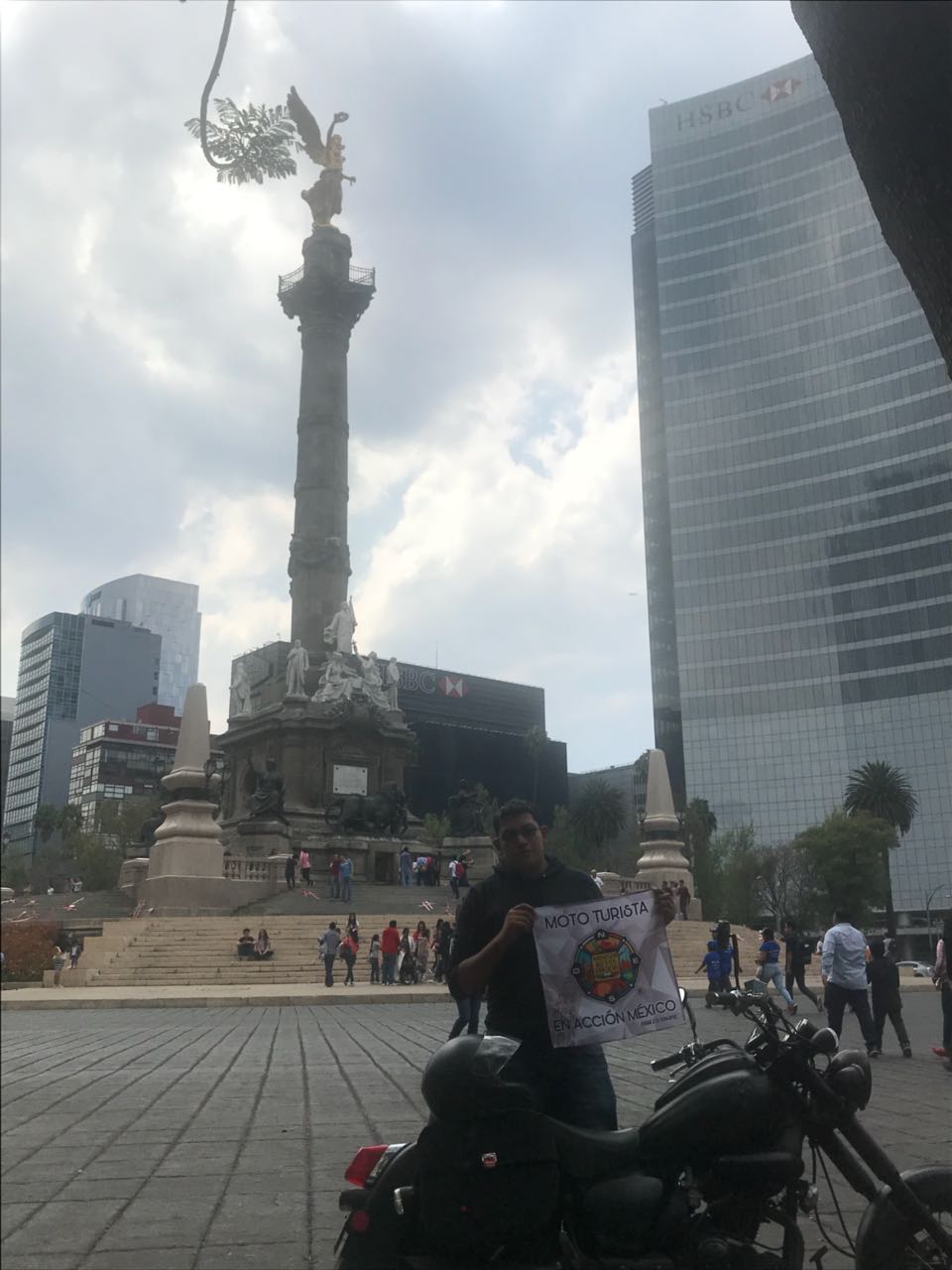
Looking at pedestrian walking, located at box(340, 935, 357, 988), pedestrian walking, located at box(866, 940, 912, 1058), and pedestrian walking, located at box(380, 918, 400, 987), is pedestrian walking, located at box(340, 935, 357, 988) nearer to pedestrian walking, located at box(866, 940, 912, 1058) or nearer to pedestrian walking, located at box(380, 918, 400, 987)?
pedestrian walking, located at box(380, 918, 400, 987)

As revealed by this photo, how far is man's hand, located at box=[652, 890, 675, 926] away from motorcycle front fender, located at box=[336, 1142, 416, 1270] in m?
1.01

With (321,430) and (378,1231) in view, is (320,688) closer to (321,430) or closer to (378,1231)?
(321,430)

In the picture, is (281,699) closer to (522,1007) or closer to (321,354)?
(321,354)

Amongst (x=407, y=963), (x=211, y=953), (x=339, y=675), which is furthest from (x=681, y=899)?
(x=339, y=675)

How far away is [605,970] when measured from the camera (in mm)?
3289

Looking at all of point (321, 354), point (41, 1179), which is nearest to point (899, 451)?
point (41, 1179)

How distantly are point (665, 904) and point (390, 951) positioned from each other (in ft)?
65.1

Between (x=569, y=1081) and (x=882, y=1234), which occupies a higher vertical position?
(x=569, y=1081)

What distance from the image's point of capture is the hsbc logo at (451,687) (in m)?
95.6

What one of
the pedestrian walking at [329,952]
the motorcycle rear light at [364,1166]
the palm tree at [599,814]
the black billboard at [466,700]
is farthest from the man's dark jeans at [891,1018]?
the black billboard at [466,700]

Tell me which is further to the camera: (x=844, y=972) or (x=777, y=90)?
(x=844, y=972)

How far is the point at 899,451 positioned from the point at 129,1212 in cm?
433

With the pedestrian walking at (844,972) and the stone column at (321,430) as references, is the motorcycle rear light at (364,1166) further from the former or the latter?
the stone column at (321,430)

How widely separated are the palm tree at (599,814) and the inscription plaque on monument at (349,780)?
1380 inches
